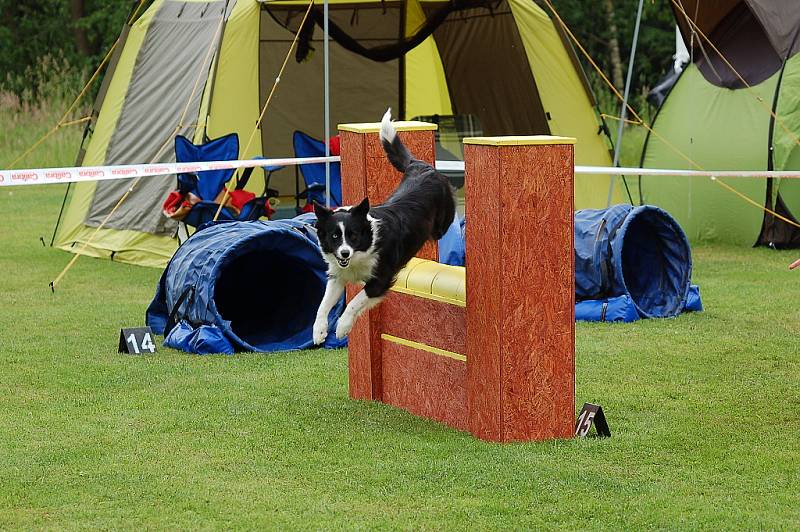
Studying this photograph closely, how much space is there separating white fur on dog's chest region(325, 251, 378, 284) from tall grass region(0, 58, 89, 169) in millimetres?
13284

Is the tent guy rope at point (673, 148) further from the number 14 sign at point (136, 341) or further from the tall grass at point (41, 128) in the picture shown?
the tall grass at point (41, 128)

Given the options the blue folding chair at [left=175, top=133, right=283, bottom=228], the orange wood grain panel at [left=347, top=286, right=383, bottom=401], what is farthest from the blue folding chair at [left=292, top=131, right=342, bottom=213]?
the orange wood grain panel at [left=347, top=286, right=383, bottom=401]

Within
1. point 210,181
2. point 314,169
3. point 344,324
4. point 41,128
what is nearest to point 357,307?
point 344,324

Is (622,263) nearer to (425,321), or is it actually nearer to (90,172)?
(425,321)

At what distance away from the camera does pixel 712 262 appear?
35.1ft

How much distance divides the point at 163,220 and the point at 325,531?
723 cm

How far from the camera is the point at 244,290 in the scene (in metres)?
8.23

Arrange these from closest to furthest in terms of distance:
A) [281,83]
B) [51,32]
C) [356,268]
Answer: [356,268] < [281,83] < [51,32]

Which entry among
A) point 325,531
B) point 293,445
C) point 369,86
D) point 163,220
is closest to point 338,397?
point 293,445

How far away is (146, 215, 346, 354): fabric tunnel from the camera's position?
7.22 m

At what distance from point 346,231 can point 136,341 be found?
266cm

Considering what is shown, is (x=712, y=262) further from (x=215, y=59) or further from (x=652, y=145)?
(x=215, y=59)

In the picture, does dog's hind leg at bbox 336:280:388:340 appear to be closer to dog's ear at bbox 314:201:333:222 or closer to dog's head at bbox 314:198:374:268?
dog's head at bbox 314:198:374:268

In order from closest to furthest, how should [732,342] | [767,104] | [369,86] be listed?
[732,342], [767,104], [369,86]
